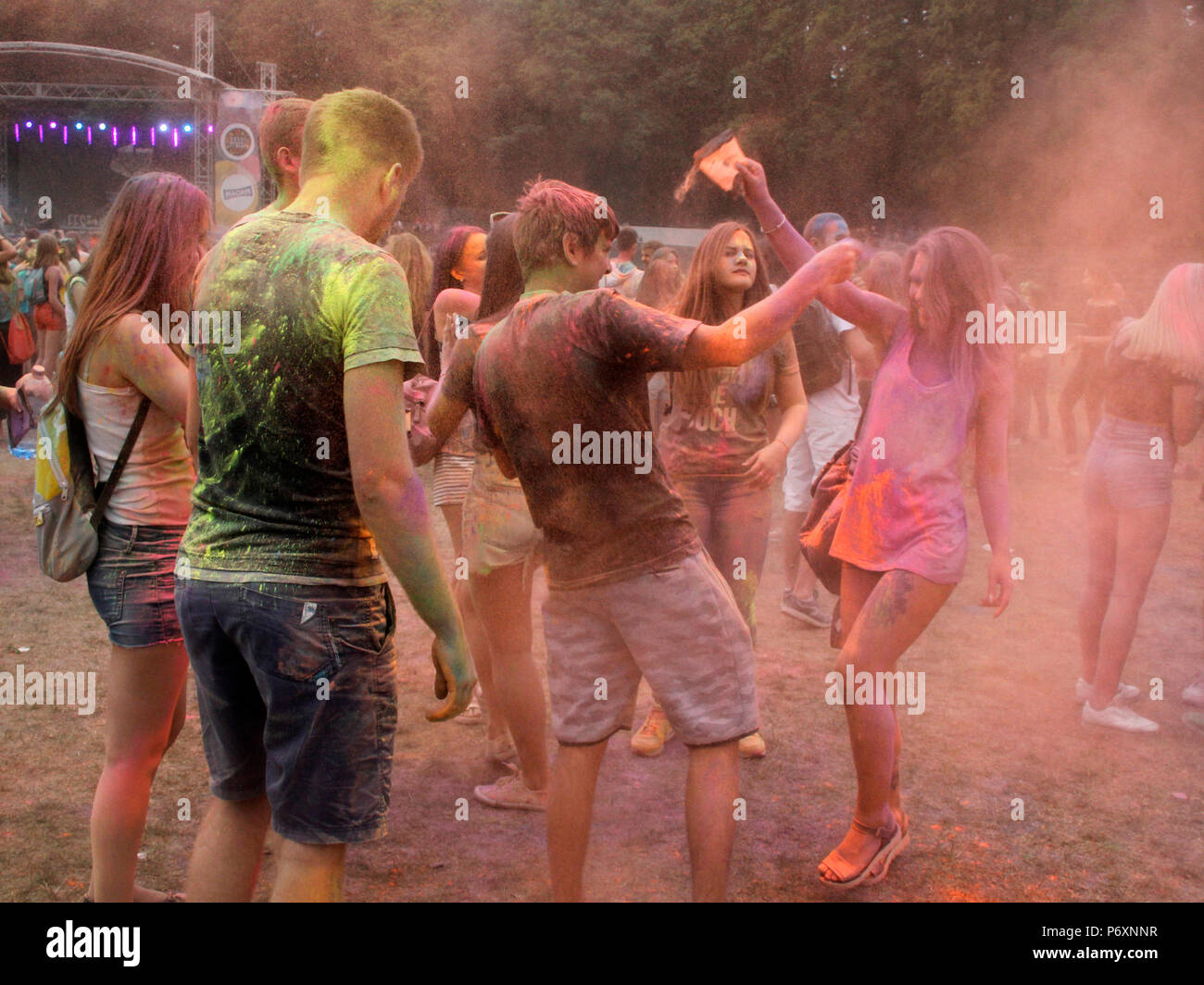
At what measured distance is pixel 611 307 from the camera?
7.49 feet

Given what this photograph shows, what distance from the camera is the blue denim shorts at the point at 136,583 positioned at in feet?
8.29

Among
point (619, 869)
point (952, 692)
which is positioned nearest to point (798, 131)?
point (952, 692)

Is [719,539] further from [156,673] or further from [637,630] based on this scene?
[156,673]

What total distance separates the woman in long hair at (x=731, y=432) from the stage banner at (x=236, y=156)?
13.6 meters

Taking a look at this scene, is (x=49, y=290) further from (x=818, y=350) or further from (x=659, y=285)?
(x=818, y=350)

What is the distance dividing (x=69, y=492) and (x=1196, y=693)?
4.52m

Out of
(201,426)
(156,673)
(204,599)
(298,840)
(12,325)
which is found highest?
(12,325)

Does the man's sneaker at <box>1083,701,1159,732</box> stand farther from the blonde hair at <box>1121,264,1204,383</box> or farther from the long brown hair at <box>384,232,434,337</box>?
the long brown hair at <box>384,232,434,337</box>

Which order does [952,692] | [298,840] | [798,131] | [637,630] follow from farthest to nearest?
[798,131]
[952,692]
[637,630]
[298,840]

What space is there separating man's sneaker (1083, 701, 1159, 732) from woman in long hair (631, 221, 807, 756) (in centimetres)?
149

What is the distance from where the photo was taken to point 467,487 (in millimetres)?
3930

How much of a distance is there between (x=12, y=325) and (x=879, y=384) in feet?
33.4

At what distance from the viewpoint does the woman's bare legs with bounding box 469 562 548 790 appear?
3428 millimetres

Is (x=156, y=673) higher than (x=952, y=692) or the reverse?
higher
